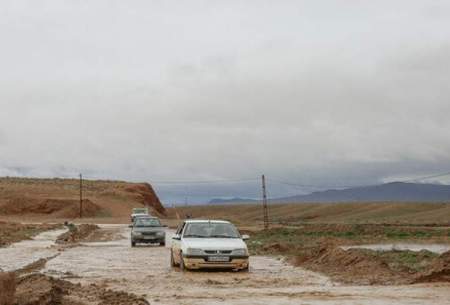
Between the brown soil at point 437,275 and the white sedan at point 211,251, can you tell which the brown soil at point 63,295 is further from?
the brown soil at point 437,275

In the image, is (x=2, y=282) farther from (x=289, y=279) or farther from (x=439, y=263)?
(x=439, y=263)

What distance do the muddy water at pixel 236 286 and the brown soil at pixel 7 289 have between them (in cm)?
260

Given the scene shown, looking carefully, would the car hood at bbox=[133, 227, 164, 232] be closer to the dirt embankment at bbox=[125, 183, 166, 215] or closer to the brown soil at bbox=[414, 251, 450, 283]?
the brown soil at bbox=[414, 251, 450, 283]

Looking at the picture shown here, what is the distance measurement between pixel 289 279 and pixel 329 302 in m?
5.23

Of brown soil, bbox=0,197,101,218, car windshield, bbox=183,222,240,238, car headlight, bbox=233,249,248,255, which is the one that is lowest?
car headlight, bbox=233,249,248,255

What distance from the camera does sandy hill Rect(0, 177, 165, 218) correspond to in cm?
10512

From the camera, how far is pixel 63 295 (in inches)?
564

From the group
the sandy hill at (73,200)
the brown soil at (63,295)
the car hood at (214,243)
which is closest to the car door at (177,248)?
the car hood at (214,243)

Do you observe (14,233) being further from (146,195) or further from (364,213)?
(146,195)

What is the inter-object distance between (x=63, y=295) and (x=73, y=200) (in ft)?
315

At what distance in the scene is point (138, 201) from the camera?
12200 cm

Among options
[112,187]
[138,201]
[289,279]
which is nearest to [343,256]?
[289,279]

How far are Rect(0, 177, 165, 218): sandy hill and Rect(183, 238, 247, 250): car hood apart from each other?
83.1 metres

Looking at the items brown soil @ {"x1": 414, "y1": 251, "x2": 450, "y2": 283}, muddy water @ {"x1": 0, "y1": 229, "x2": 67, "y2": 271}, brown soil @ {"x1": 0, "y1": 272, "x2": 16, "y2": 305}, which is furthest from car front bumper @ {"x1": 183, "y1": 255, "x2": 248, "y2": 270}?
brown soil @ {"x1": 0, "y1": 272, "x2": 16, "y2": 305}
